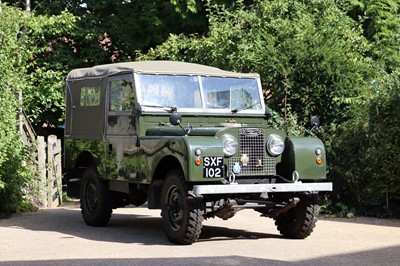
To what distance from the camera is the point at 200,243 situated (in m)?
11.5

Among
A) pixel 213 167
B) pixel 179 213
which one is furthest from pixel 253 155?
pixel 179 213

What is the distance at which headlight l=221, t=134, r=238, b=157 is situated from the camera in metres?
11.5

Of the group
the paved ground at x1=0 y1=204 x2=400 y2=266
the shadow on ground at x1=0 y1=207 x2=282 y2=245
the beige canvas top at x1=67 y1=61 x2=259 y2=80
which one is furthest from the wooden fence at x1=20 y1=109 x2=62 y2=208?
the beige canvas top at x1=67 y1=61 x2=259 y2=80

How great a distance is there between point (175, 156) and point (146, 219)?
14.0 feet

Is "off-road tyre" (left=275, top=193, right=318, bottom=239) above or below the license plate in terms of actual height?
below

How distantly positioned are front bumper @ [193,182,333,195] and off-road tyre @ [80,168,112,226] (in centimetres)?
324

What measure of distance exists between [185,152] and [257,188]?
1.02m

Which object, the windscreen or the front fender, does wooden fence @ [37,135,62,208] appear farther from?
the front fender

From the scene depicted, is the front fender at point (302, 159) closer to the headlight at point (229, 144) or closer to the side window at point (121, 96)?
the headlight at point (229, 144)

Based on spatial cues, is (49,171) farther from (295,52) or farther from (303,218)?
(303,218)

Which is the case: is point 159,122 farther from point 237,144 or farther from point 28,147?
point 28,147

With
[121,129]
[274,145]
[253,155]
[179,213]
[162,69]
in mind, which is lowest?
[179,213]

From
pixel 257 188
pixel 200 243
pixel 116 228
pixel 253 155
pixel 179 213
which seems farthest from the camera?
pixel 116 228

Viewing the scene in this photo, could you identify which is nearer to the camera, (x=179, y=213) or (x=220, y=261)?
(x=220, y=261)
